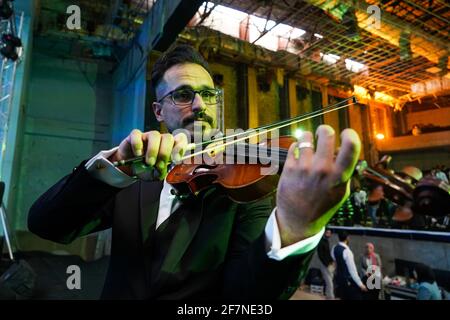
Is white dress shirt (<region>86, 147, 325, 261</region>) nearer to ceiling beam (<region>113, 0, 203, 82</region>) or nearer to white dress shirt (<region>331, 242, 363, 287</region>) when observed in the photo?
ceiling beam (<region>113, 0, 203, 82</region>)

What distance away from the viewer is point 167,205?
1.30 m

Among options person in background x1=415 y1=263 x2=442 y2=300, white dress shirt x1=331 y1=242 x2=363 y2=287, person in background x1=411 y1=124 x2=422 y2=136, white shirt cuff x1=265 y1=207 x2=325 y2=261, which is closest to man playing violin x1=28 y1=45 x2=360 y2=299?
white shirt cuff x1=265 y1=207 x2=325 y2=261

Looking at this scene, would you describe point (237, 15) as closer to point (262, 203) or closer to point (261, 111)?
point (261, 111)

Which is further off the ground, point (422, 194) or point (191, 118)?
point (191, 118)

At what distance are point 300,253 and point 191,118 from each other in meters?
0.98

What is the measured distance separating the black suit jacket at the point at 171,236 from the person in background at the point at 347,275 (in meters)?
5.02

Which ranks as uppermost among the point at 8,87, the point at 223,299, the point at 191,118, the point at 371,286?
the point at 8,87

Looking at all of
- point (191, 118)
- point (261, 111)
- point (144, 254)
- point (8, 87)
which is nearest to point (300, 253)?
point (144, 254)

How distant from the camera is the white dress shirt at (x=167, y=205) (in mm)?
704

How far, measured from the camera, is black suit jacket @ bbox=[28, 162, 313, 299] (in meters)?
1.00

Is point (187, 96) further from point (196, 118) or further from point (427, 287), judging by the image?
point (427, 287)

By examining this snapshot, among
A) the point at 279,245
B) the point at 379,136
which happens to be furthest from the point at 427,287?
the point at 379,136
